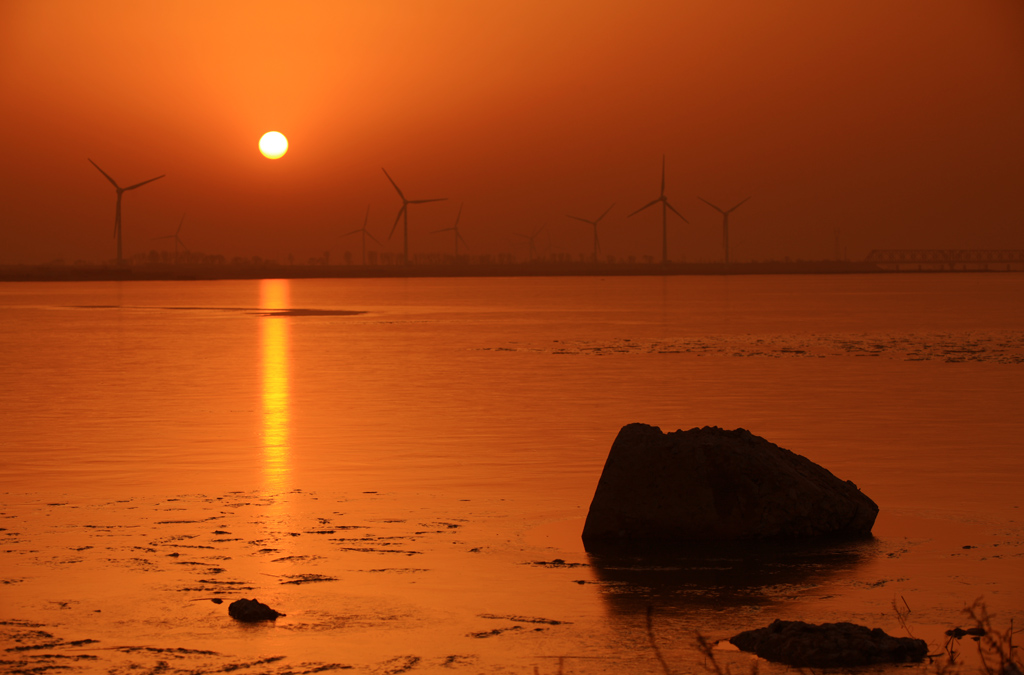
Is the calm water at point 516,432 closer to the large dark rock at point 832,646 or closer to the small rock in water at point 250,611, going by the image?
the small rock in water at point 250,611

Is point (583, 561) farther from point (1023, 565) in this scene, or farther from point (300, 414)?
point (300, 414)

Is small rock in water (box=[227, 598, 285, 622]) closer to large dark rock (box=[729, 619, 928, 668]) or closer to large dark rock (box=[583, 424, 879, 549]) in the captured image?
large dark rock (box=[729, 619, 928, 668])

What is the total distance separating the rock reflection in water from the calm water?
3.5 inches

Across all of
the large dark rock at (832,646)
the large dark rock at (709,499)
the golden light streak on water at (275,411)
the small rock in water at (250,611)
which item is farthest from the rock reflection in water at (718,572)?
the golden light streak on water at (275,411)

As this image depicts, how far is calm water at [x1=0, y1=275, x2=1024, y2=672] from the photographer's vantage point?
1141cm

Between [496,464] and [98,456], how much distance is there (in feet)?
18.7

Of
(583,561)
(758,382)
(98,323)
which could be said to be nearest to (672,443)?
(583,561)

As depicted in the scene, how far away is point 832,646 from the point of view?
340 inches

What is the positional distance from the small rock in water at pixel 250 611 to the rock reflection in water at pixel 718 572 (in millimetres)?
2557

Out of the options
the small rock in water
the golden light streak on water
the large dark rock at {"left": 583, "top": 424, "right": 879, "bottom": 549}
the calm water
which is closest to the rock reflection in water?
the calm water

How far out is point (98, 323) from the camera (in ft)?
227

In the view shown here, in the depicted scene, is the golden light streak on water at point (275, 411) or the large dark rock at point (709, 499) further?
the golden light streak on water at point (275, 411)

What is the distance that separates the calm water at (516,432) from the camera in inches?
449

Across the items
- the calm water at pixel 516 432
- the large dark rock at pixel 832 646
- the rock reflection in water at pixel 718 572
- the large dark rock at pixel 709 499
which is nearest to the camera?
the large dark rock at pixel 832 646
